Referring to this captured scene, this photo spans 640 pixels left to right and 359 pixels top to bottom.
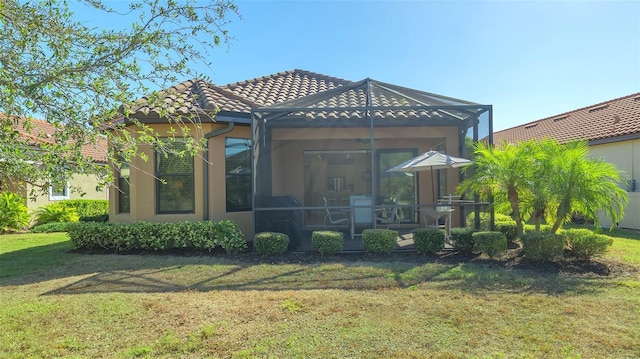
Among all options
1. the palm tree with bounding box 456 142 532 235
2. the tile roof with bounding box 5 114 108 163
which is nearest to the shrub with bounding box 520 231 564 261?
the palm tree with bounding box 456 142 532 235

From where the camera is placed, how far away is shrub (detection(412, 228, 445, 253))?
21.3 ft

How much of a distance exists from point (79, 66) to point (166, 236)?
4.60 meters

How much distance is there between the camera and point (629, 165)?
1088cm

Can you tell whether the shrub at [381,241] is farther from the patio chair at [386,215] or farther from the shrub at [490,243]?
the patio chair at [386,215]

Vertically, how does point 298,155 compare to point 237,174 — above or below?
above

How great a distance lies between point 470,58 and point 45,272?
1052cm

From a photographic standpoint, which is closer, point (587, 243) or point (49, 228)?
point (587, 243)

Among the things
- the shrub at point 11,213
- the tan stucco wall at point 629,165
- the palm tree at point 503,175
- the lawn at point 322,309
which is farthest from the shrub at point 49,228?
the tan stucco wall at point 629,165

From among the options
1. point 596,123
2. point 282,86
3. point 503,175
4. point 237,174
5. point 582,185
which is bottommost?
point 582,185

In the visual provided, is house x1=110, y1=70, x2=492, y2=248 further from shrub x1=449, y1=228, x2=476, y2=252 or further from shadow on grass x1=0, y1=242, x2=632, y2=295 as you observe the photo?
shadow on grass x1=0, y1=242, x2=632, y2=295

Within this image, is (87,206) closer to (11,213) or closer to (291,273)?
(11,213)

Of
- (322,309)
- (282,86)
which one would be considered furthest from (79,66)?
(282,86)

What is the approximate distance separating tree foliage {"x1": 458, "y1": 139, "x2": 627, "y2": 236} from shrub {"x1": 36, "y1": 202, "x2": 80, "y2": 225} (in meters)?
13.8

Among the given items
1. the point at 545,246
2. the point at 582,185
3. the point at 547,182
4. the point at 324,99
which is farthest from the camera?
the point at 324,99
